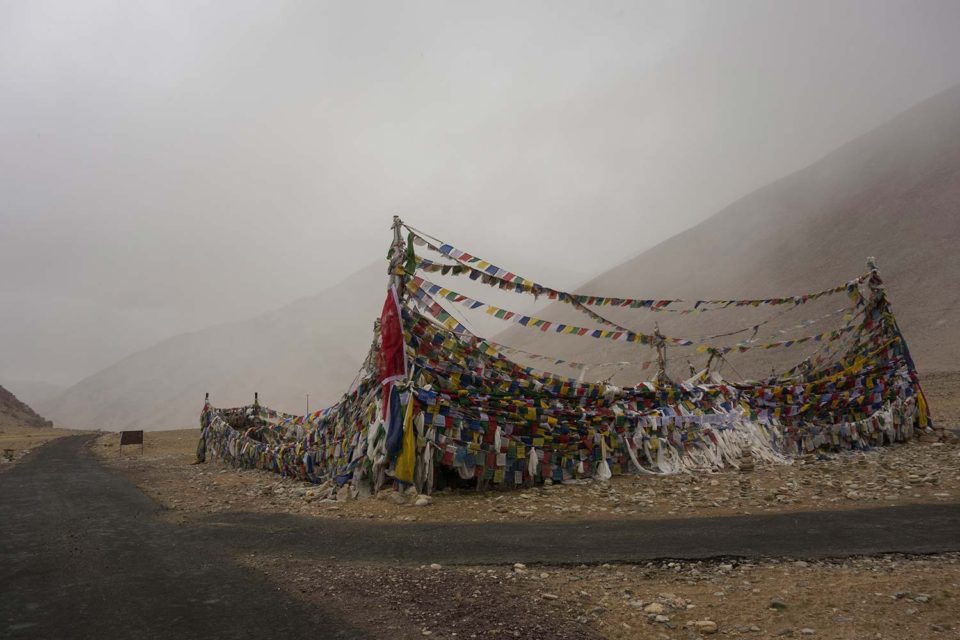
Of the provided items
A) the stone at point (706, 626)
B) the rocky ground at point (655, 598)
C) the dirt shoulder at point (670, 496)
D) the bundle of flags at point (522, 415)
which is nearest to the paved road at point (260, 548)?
the rocky ground at point (655, 598)

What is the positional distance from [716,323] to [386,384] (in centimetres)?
5316

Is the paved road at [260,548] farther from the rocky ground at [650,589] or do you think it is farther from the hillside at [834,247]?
the hillside at [834,247]

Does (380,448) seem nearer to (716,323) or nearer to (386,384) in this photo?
(386,384)

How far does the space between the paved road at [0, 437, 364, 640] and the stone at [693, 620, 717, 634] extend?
2.23 m

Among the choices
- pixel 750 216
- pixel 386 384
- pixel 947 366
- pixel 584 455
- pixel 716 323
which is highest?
pixel 750 216

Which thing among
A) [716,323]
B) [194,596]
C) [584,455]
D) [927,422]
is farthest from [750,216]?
[194,596]

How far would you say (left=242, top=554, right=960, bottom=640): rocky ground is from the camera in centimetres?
367

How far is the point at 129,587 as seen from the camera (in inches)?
186

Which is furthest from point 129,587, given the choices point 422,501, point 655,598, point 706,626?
point 706,626

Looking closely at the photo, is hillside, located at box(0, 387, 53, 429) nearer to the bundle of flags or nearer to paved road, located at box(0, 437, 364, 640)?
paved road, located at box(0, 437, 364, 640)

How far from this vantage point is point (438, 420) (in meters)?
8.52

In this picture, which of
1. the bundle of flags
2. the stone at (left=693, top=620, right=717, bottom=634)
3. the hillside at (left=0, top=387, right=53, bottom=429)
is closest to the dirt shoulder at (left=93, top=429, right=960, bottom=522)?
the bundle of flags

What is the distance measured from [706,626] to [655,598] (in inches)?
22.1

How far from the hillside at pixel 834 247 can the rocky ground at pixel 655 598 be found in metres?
37.0
